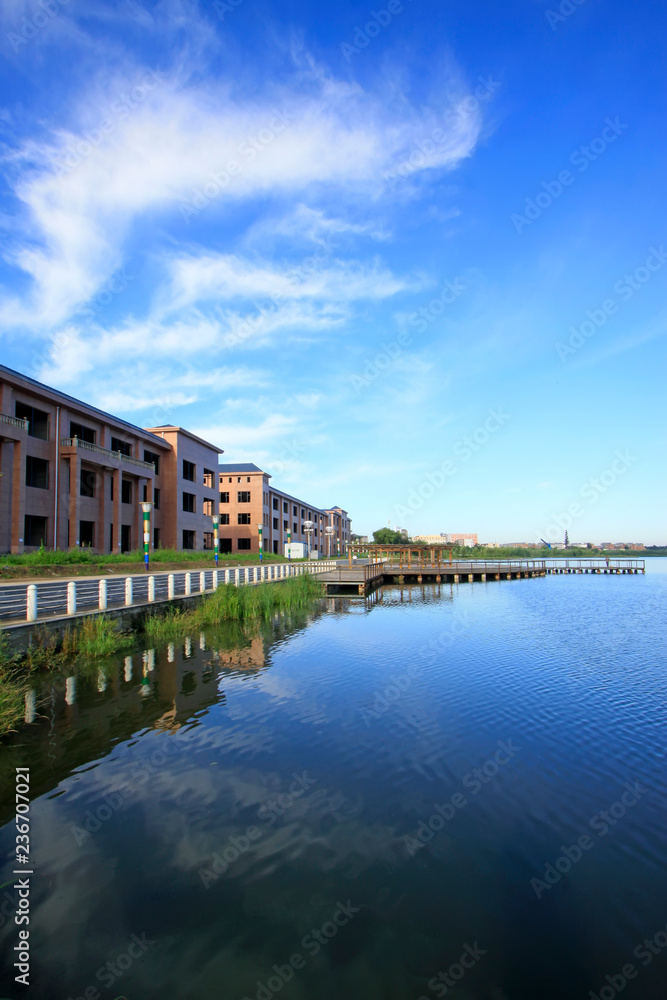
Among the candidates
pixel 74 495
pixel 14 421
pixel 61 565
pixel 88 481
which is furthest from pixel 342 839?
pixel 88 481

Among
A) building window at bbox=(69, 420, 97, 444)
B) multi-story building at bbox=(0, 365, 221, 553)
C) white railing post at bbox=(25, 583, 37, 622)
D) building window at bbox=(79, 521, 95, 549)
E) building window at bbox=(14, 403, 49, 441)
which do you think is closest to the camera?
white railing post at bbox=(25, 583, 37, 622)

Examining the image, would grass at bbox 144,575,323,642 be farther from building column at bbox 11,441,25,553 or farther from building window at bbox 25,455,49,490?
building window at bbox 25,455,49,490

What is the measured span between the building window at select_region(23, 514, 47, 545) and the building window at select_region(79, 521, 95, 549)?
3.95 m

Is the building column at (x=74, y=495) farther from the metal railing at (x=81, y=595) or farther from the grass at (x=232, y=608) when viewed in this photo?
the grass at (x=232, y=608)

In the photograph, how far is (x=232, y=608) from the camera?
2038 cm

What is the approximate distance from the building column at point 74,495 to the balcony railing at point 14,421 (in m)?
3.99

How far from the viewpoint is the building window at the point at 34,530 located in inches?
1213

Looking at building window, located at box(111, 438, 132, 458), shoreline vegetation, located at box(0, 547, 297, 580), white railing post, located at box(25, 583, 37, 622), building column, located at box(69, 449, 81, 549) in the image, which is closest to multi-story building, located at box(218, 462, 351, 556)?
building window, located at box(111, 438, 132, 458)

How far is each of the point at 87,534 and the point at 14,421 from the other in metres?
10.7

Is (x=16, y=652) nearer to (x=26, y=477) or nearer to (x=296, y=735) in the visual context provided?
(x=296, y=735)

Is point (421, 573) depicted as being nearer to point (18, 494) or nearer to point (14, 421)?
point (18, 494)

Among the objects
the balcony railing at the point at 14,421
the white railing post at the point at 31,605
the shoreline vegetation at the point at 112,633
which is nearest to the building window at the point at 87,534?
the balcony railing at the point at 14,421

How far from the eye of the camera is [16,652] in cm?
1077

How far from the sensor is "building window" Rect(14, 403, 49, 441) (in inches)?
1228
